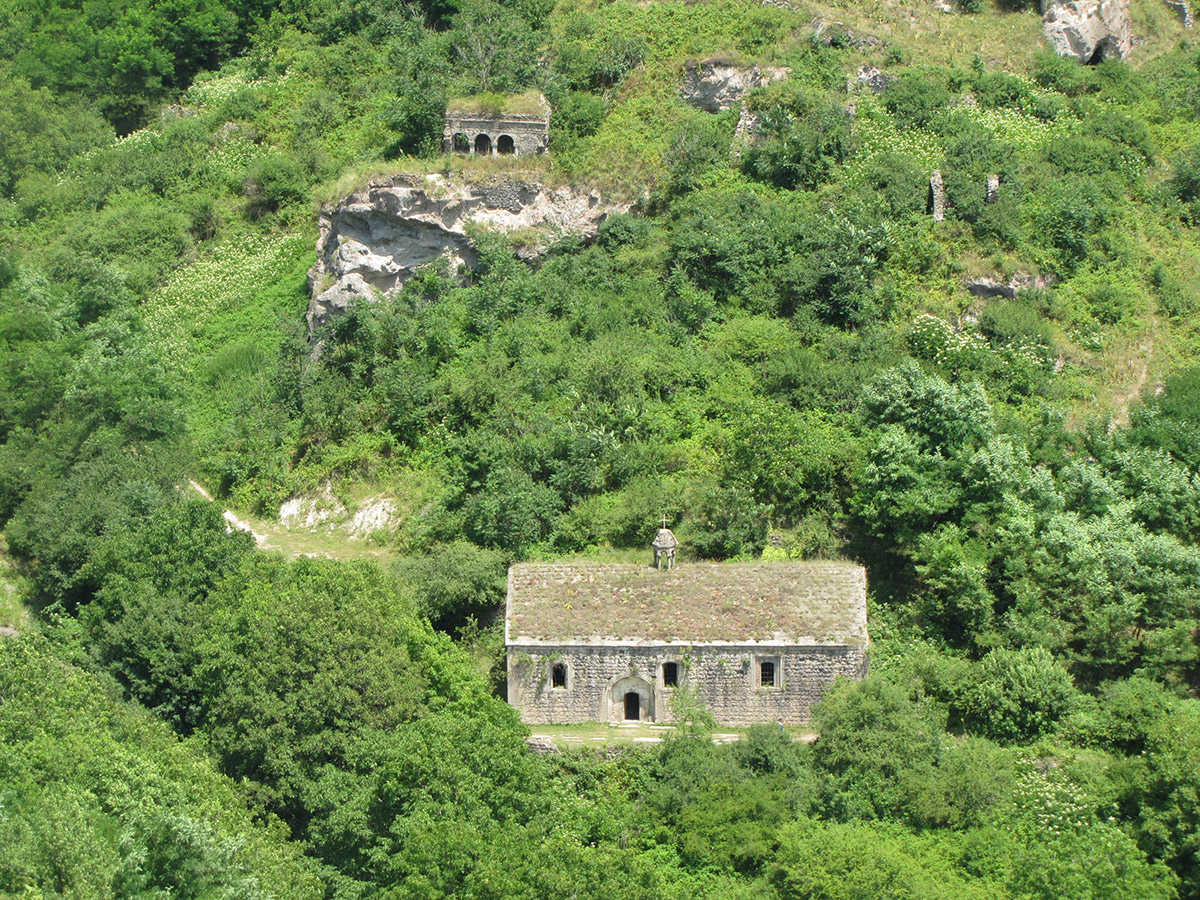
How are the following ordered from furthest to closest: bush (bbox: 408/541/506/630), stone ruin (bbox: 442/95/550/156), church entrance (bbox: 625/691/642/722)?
stone ruin (bbox: 442/95/550/156) → bush (bbox: 408/541/506/630) → church entrance (bbox: 625/691/642/722)

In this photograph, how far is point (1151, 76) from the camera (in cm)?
6241

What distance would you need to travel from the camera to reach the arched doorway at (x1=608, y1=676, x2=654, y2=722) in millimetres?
38906

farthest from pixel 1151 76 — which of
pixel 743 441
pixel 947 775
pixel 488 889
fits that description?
pixel 488 889

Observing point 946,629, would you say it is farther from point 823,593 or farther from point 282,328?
point 282,328

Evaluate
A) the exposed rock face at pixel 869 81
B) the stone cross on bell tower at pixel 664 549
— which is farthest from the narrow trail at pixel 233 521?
the exposed rock face at pixel 869 81

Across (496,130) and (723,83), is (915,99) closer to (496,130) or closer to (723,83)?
(723,83)

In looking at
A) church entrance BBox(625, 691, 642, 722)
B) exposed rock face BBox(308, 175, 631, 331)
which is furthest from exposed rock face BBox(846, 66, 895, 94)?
church entrance BBox(625, 691, 642, 722)

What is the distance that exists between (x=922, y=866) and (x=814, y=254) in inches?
915

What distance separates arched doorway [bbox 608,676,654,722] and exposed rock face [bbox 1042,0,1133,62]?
38.3 m

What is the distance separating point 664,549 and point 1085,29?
3750 cm

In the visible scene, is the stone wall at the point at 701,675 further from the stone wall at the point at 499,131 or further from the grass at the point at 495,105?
the grass at the point at 495,105

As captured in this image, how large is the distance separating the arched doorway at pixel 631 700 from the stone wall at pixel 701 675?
26 millimetres

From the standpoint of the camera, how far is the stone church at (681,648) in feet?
127

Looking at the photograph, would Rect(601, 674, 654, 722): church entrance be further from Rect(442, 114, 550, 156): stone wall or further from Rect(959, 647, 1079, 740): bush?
Rect(442, 114, 550, 156): stone wall
